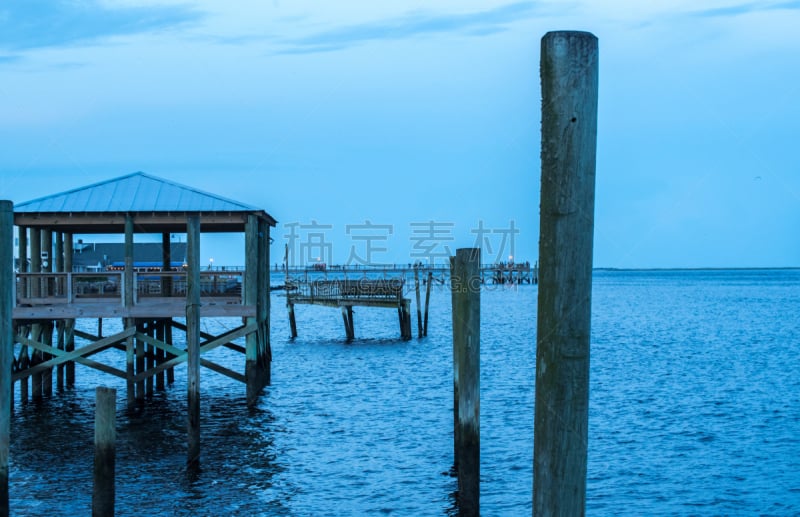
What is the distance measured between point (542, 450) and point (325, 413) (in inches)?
757

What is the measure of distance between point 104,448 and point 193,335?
448 cm

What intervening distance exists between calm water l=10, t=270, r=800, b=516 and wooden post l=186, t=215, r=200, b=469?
728 mm

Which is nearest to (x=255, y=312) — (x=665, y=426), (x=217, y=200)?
(x=217, y=200)

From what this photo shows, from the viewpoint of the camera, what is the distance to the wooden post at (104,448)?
34.3ft

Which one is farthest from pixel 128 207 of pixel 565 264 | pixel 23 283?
pixel 565 264

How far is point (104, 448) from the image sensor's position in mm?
10734

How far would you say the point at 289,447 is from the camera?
1858cm

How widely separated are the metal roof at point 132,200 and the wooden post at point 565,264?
55.4 feet

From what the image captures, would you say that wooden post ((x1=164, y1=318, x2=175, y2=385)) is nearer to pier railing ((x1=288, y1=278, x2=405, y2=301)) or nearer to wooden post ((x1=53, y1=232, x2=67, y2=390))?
wooden post ((x1=53, y1=232, x2=67, y2=390))

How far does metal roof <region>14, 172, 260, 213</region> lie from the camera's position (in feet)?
66.7

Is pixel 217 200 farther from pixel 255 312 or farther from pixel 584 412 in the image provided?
pixel 584 412

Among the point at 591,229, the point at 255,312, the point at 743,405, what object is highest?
the point at 591,229

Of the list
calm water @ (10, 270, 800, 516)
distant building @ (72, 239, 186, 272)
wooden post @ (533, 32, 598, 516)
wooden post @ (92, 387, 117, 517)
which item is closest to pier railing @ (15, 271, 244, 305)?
calm water @ (10, 270, 800, 516)

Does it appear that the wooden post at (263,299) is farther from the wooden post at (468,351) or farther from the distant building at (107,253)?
the distant building at (107,253)
